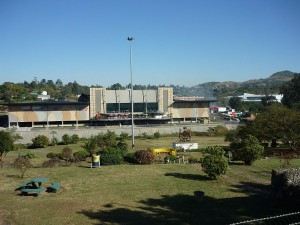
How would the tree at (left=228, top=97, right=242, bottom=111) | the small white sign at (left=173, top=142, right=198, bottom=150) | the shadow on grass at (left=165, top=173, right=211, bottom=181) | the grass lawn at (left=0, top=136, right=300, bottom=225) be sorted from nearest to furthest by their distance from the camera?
the grass lawn at (left=0, top=136, right=300, bottom=225)
the shadow on grass at (left=165, top=173, right=211, bottom=181)
the small white sign at (left=173, top=142, right=198, bottom=150)
the tree at (left=228, top=97, right=242, bottom=111)

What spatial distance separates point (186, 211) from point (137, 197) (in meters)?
3.38

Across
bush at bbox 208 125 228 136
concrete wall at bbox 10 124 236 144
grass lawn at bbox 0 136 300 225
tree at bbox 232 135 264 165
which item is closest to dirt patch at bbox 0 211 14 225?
grass lawn at bbox 0 136 300 225

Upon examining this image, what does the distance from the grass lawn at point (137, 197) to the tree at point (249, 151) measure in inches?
73.5

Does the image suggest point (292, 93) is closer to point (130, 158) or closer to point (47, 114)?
point (47, 114)

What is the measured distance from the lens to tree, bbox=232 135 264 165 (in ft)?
89.4

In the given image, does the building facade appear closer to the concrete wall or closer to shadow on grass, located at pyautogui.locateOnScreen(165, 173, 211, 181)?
the concrete wall

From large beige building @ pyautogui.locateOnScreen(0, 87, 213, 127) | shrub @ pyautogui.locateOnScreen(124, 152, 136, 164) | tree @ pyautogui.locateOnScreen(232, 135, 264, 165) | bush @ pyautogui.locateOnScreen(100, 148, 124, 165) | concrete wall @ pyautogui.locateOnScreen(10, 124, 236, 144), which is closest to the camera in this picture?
tree @ pyautogui.locateOnScreen(232, 135, 264, 165)

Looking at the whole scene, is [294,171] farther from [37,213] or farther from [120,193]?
[37,213]

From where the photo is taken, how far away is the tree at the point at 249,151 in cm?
2723

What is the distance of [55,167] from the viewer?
2639 cm

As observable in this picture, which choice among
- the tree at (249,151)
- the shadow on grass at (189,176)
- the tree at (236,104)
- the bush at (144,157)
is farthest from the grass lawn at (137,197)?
the tree at (236,104)

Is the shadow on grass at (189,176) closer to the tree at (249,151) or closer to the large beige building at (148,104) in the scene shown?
the tree at (249,151)

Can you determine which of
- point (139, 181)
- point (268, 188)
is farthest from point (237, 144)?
point (139, 181)

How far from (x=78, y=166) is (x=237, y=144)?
44.5 feet
